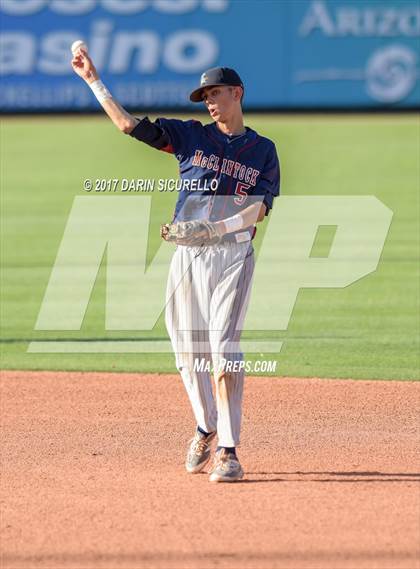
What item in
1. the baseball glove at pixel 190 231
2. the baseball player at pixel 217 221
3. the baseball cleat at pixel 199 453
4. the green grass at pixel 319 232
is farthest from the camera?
the green grass at pixel 319 232

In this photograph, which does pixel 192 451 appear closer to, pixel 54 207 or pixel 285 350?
pixel 285 350

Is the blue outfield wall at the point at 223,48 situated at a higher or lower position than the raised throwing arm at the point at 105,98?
lower

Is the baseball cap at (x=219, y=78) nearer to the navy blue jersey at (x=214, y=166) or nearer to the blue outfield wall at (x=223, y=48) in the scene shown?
the navy blue jersey at (x=214, y=166)

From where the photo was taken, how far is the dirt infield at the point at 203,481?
229 inches

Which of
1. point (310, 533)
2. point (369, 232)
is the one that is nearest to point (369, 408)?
Result: point (310, 533)

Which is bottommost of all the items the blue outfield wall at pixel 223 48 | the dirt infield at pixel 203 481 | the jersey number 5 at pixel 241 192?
the blue outfield wall at pixel 223 48

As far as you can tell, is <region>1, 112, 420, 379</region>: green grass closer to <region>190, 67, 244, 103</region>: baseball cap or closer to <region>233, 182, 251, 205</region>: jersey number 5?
<region>233, 182, 251, 205</region>: jersey number 5

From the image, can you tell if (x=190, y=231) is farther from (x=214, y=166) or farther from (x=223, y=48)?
(x=223, y=48)

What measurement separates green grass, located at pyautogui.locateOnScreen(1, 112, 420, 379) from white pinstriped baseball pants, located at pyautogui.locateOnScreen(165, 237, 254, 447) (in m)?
3.74

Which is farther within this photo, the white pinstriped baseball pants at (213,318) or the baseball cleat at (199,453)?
the baseball cleat at (199,453)

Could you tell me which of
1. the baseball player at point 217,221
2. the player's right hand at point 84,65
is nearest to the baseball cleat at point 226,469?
the baseball player at point 217,221

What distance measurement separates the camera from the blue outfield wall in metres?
30.3

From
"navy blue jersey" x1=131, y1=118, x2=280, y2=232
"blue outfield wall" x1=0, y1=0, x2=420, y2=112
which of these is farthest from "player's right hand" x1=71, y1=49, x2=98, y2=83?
"blue outfield wall" x1=0, y1=0, x2=420, y2=112

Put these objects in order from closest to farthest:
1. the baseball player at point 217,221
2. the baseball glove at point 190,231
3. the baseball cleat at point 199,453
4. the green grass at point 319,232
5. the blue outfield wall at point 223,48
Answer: the baseball glove at point 190,231, the baseball player at point 217,221, the baseball cleat at point 199,453, the green grass at point 319,232, the blue outfield wall at point 223,48
